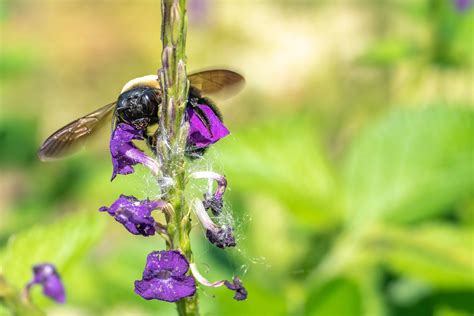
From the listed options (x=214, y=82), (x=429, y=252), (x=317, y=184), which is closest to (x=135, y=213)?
(x=214, y=82)

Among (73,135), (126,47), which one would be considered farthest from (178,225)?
(126,47)

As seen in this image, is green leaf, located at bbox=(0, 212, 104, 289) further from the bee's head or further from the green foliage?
the green foliage

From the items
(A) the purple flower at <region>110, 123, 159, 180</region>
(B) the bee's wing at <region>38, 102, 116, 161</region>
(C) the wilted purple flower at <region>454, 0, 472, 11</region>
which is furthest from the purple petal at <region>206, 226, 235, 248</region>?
(C) the wilted purple flower at <region>454, 0, 472, 11</region>

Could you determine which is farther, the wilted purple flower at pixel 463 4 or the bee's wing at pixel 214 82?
the wilted purple flower at pixel 463 4

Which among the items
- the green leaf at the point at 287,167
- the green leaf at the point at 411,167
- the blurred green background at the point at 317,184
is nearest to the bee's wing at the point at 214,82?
the blurred green background at the point at 317,184

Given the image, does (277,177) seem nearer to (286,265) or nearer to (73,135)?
(286,265)

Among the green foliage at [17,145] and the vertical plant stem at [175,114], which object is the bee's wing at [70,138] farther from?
the green foliage at [17,145]
